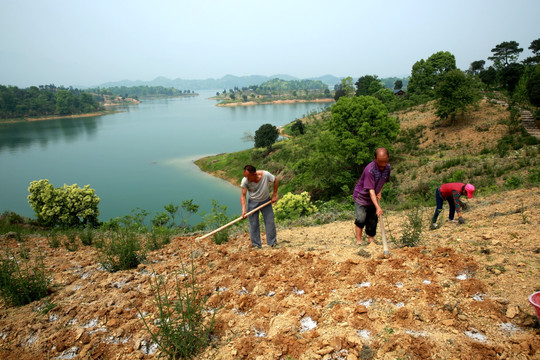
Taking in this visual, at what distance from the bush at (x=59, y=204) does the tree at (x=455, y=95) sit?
2536 centimetres

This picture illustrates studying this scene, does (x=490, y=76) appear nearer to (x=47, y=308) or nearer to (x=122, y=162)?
(x=47, y=308)

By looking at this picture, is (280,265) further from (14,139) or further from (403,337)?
(14,139)

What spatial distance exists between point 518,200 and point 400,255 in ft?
17.4

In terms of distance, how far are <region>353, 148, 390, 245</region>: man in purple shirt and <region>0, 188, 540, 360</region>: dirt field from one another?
0.51m

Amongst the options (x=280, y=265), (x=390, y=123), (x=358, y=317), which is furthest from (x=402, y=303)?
(x=390, y=123)

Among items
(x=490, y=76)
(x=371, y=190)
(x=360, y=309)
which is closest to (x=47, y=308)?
(x=360, y=309)

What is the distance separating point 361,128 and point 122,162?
3665 centimetres

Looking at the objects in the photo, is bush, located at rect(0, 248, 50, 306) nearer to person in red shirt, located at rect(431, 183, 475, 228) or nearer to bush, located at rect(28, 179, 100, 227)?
person in red shirt, located at rect(431, 183, 475, 228)

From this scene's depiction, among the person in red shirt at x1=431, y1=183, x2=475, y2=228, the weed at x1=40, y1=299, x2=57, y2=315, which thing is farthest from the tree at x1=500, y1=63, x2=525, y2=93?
the weed at x1=40, y1=299, x2=57, y2=315

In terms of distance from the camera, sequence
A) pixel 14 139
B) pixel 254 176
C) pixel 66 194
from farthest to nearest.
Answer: pixel 14 139 < pixel 66 194 < pixel 254 176

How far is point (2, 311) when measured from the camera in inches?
150

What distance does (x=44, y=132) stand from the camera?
226 ft

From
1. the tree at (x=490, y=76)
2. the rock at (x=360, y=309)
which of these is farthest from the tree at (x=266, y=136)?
the rock at (x=360, y=309)

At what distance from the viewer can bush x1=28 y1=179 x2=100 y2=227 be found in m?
19.3
